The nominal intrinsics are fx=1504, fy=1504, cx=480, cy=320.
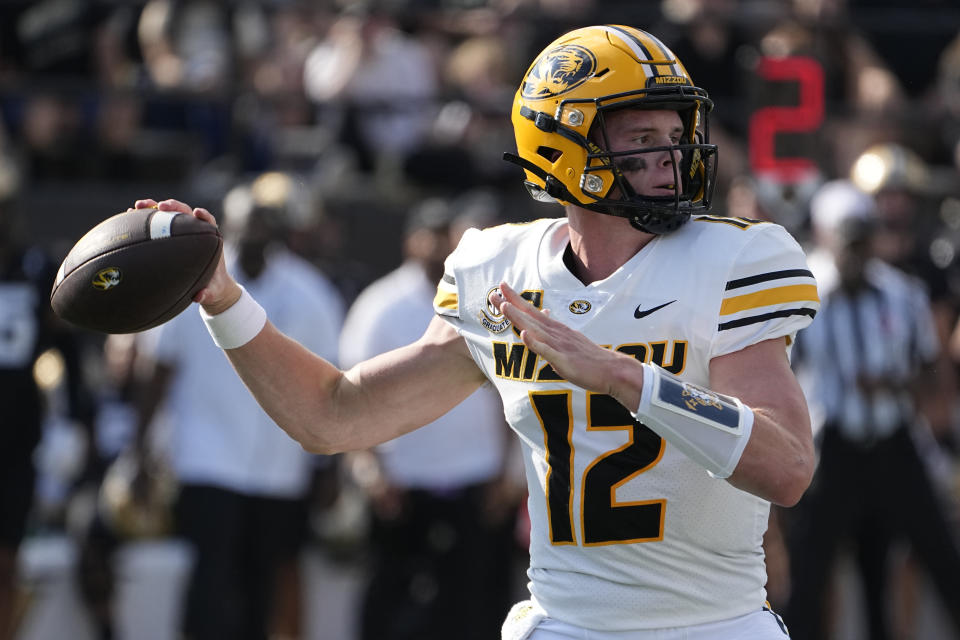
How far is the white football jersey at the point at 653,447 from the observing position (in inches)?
109

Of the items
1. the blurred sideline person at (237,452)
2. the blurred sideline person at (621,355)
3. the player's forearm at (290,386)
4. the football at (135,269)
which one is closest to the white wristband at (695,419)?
the blurred sideline person at (621,355)

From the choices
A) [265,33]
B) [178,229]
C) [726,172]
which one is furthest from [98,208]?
[178,229]

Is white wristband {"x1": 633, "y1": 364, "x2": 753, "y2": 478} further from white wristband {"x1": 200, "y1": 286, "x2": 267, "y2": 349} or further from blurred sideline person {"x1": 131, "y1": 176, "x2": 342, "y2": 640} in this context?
blurred sideline person {"x1": 131, "y1": 176, "x2": 342, "y2": 640}

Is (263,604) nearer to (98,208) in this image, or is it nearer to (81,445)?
(81,445)

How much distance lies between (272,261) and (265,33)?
3457 mm

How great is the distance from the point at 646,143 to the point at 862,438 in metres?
3.65

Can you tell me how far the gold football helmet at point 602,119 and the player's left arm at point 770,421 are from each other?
35cm

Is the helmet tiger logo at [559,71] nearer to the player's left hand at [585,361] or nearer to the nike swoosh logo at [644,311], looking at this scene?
the nike swoosh logo at [644,311]

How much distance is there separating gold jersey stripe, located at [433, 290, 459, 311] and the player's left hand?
552mm

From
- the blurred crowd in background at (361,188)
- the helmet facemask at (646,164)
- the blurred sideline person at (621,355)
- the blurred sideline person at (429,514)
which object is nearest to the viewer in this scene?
the blurred sideline person at (621,355)

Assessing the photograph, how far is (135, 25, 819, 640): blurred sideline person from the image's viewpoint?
2.69 m

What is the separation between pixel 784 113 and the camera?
26.8 ft

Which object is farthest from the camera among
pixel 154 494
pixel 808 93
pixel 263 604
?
pixel 808 93

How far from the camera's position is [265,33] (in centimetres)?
950
